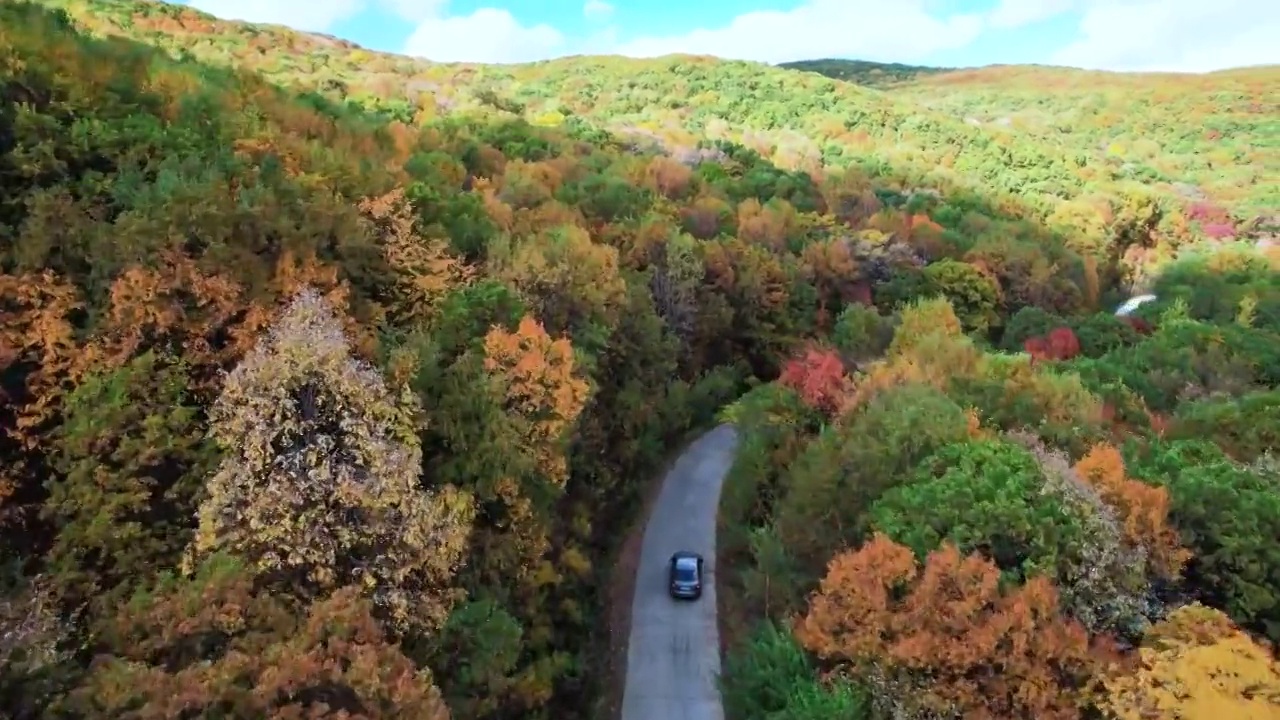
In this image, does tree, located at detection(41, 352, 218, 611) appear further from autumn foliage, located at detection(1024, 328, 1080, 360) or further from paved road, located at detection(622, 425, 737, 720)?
autumn foliage, located at detection(1024, 328, 1080, 360)

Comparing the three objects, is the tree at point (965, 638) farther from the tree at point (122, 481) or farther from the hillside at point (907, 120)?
the hillside at point (907, 120)

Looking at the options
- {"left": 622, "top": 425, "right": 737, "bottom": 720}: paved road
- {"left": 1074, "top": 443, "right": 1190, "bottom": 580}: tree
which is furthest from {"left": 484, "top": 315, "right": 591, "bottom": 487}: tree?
{"left": 1074, "top": 443, "right": 1190, "bottom": 580}: tree

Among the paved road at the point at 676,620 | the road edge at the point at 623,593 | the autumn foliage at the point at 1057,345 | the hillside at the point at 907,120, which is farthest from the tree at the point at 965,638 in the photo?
the hillside at the point at 907,120

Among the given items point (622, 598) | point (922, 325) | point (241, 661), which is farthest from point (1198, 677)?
point (922, 325)

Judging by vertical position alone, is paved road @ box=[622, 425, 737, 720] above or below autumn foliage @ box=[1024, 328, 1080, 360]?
below

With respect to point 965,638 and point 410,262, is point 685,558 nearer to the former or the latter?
point 410,262
